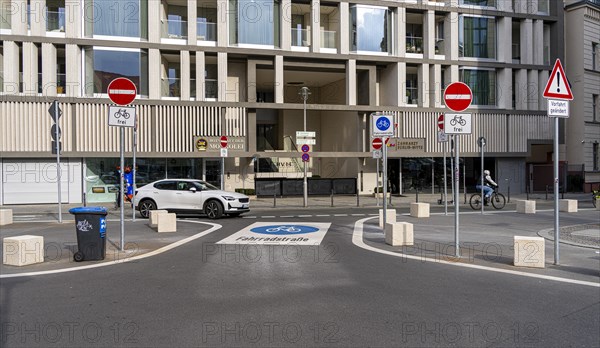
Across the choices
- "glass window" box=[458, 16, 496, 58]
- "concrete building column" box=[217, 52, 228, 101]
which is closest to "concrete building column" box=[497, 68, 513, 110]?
"glass window" box=[458, 16, 496, 58]

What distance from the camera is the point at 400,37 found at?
3300 centimetres

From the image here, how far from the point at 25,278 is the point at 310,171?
2949 cm

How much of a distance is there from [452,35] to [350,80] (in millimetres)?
8170

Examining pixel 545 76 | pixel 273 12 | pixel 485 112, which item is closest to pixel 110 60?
pixel 273 12

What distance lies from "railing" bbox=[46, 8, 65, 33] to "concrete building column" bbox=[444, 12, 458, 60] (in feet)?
79.1

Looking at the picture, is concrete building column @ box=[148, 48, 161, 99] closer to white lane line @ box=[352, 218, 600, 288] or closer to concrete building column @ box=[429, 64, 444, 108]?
concrete building column @ box=[429, 64, 444, 108]

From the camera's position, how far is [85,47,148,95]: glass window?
28.0m

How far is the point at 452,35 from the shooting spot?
34000 mm

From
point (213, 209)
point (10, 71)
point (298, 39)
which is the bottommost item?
point (213, 209)

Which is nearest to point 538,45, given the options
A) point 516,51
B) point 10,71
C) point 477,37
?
point 516,51

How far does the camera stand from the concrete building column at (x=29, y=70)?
26891 millimetres

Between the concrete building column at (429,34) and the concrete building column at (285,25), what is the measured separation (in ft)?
31.5

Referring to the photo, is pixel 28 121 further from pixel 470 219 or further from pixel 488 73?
pixel 488 73

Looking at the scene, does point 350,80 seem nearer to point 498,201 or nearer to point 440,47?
point 440,47
